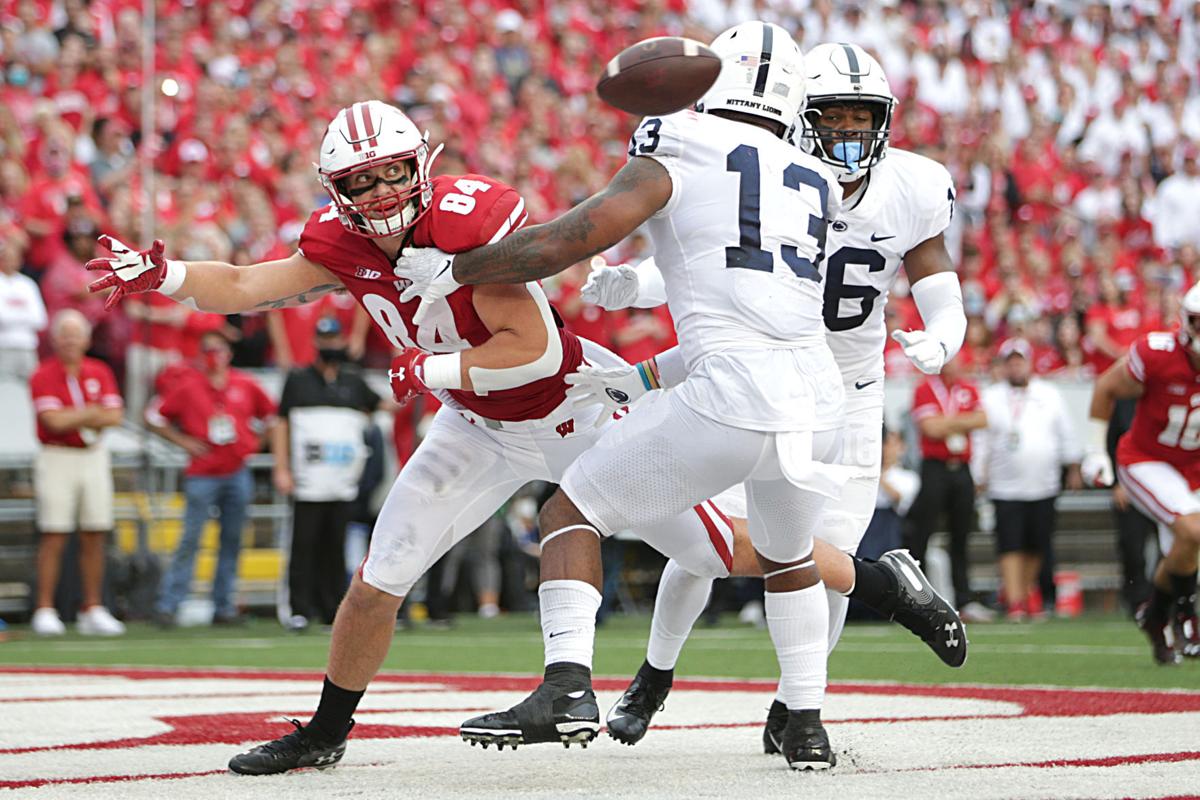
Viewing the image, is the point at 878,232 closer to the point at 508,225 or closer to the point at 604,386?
the point at 604,386

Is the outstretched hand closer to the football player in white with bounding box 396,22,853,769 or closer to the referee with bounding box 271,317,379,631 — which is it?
the football player in white with bounding box 396,22,853,769

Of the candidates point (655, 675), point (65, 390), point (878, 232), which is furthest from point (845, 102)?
point (65, 390)

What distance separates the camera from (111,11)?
13594mm

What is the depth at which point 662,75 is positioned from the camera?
12.9 feet

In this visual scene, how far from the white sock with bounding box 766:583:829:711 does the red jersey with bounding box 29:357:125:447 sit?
22.0ft

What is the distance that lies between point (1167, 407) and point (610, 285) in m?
3.98

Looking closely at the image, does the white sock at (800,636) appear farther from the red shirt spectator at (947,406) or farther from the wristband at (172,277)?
the red shirt spectator at (947,406)

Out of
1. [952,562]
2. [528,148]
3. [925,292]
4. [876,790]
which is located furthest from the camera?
[528,148]

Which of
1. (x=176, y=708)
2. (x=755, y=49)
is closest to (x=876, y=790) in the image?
(x=755, y=49)

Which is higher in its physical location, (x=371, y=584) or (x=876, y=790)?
(x=371, y=584)

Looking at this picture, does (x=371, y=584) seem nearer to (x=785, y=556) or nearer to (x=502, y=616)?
(x=785, y=556)

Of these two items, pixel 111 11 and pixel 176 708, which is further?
pixel 111 11

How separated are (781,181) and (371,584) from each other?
144cm

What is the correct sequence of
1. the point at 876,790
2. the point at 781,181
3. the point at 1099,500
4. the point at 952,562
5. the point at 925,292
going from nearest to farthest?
the point at 876,790 < the point at 781,181 < the point at 925,292 < the point at 952,562 < the point at 1099,500
